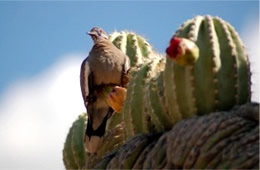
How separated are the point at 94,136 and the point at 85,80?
1.34 metres

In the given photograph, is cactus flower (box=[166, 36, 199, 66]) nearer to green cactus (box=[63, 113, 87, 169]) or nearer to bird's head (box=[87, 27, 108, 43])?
green cactus (box=[63, 113, 87, 169])

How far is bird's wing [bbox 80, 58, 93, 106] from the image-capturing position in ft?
21.6

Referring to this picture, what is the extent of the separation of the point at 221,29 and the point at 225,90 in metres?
0.38

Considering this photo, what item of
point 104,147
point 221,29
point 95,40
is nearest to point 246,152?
point 221,29

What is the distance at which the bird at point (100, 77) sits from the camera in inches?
235

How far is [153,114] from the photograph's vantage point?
12.5 feet

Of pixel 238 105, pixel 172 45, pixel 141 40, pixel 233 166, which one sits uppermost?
pixel 141 40

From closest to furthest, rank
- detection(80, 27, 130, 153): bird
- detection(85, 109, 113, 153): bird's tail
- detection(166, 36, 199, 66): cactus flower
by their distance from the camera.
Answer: detection(166, 36, 199, 66): cactus flower < detection(85, 109, 113, 153): bird's tail < detection(80, 27, 130, 153): bird

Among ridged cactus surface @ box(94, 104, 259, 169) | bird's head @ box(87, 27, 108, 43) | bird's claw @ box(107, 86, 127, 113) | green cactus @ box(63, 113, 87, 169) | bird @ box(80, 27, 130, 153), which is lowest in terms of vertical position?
ridged cactus surface @ box(94, 104, 259, 169)

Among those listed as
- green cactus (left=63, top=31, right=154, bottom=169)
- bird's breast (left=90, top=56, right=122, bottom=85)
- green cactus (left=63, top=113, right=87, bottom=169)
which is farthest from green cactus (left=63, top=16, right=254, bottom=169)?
bird's breast (left=90, top=56, right=122, bottom=85)

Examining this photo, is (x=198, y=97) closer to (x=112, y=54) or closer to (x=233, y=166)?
(x=233, y=166)

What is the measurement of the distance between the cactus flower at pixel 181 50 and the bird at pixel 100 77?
2.27m

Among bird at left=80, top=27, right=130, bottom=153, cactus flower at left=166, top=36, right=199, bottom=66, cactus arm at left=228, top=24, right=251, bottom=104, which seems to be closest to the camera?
cactus flower at left=166, top=36, right=199, bottom=66

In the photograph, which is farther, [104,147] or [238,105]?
[104,147]
